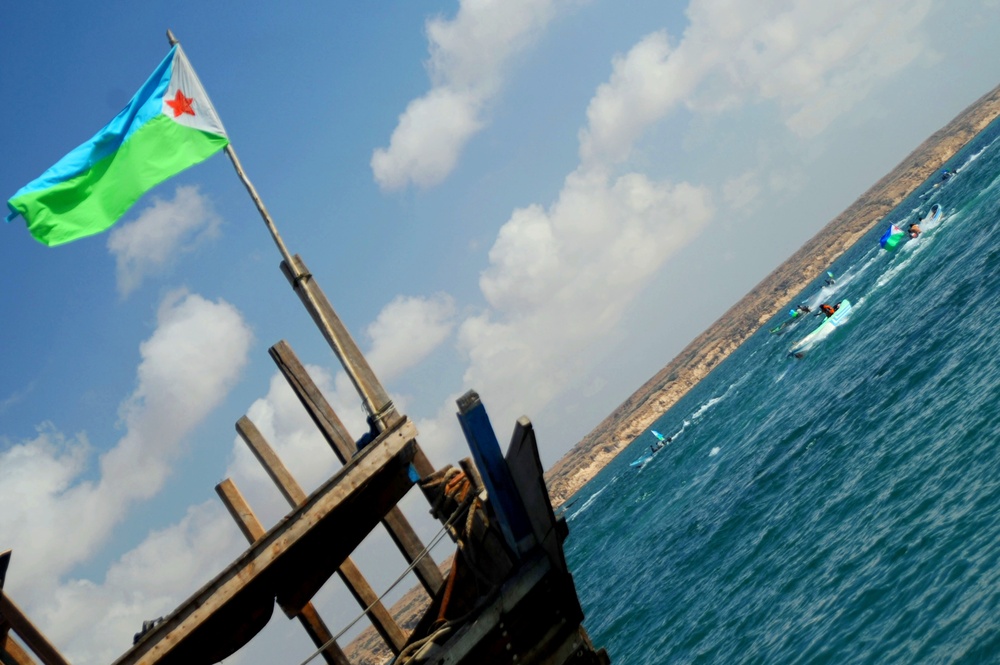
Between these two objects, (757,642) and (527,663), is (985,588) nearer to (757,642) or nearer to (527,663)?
(757,642)

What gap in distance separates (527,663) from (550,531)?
114cm

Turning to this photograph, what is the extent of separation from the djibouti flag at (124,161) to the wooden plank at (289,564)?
517 centimetres

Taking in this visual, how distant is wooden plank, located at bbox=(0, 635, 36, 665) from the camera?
263 inches

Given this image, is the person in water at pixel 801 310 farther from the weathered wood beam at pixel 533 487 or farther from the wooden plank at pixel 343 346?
the weathered wood beam at pixel 533 487

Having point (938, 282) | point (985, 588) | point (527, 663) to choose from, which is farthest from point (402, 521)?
point (938, 282)

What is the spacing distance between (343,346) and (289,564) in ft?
6.56

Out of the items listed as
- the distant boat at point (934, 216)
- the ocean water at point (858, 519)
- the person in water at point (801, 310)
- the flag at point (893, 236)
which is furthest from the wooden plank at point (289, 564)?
the flag at point (893, 236)

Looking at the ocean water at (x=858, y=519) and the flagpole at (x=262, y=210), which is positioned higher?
the flagpole at (x=262, y=210)

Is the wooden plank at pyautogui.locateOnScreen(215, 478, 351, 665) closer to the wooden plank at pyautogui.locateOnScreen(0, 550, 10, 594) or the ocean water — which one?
the wooden plank at pyautogui.locateOnScreen(0, 550, 10, 594)

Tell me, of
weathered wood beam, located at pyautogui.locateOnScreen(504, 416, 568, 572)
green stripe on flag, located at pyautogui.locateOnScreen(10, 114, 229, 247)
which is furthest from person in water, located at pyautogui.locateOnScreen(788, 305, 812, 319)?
weathered wood beam, located at pyautogui.locateOnScreen(504, 416, 568, 572)

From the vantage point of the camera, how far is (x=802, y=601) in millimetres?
16531

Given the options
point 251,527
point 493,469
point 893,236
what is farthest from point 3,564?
point 893,236

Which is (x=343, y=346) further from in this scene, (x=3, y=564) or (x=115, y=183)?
(x=115, y=183)

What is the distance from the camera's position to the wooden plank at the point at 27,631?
672 cm
